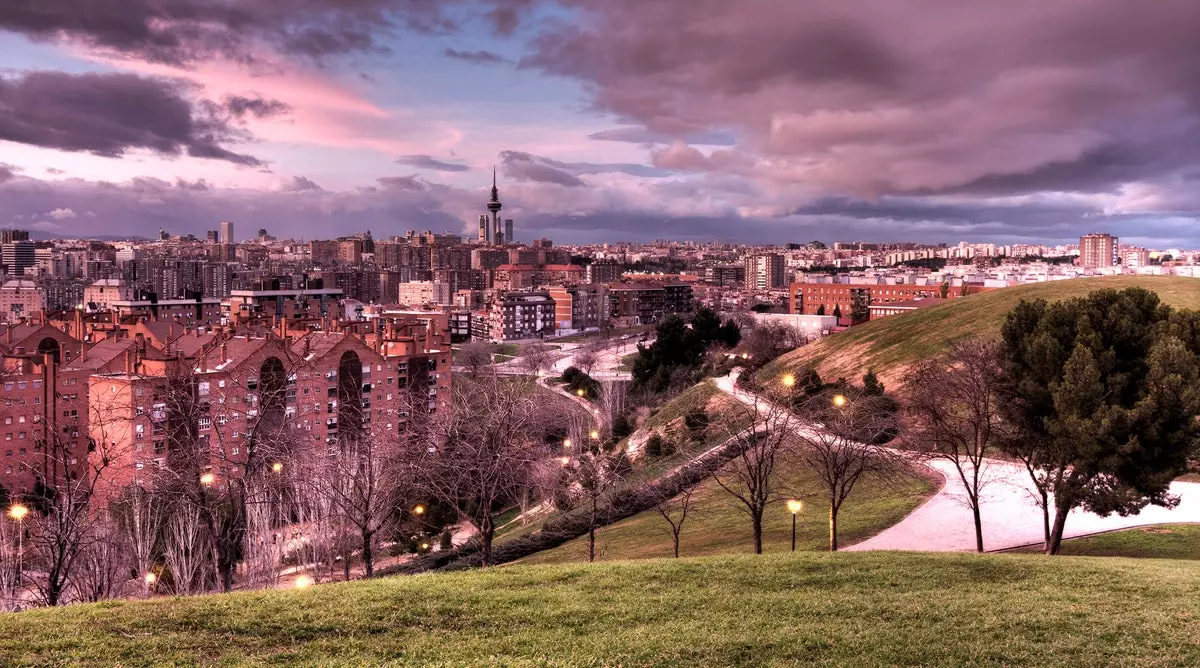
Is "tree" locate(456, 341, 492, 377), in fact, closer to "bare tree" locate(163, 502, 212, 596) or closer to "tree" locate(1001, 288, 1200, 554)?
"bare tree" locate(163, 502, 212, 596)

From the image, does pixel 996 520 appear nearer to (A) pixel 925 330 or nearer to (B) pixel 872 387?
(B) pixel 872 387

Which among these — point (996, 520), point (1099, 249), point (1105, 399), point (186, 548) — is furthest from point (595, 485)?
point (1099, 249)

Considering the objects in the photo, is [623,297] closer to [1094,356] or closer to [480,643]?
[1094,356]

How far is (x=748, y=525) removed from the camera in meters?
26.3

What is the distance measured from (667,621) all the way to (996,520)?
53.5 ft

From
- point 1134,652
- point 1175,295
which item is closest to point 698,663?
point 1134,652

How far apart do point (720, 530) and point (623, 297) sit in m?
119

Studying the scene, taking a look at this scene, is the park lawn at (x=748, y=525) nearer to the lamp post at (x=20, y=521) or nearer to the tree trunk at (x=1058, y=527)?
the tree trunk at (x=1058, y=527)

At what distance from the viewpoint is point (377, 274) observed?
187125mm

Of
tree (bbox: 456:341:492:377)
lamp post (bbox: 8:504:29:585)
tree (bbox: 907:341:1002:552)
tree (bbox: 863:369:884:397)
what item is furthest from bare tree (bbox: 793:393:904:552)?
tree (bbox: 456:341:492:377)

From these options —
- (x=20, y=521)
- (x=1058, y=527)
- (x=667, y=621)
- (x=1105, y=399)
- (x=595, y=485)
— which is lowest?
(x=20, y=521)

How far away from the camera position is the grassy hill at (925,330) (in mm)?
49156

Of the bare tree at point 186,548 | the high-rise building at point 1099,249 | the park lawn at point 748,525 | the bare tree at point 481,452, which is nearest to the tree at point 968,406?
the park lawn at point 748,525

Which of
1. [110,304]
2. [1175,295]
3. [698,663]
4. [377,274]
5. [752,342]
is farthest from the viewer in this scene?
[377,274]
